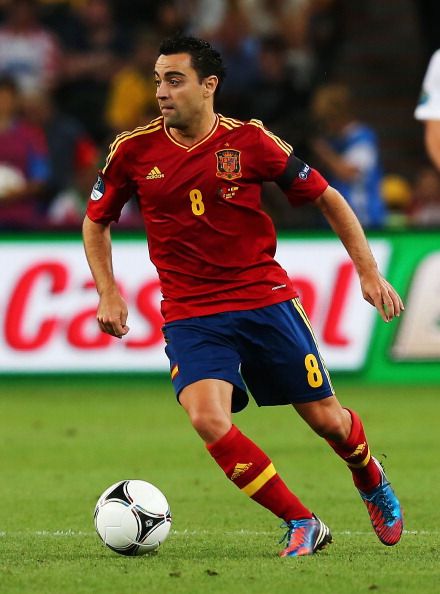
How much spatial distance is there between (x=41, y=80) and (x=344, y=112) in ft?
14.2

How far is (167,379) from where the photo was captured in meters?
14.0

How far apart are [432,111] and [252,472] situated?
1.80 metres

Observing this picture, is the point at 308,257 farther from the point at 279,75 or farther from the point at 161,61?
the point at 161,61

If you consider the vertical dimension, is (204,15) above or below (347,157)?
above

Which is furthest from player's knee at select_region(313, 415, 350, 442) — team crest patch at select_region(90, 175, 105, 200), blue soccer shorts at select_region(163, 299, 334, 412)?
team crest patch at select_region(90, 175, 105, 200)

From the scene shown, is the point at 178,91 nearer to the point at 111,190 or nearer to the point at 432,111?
the point at 111,190

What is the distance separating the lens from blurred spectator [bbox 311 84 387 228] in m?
14.5

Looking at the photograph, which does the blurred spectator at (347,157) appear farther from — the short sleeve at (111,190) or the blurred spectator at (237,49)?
the short sleeve at (111,190)

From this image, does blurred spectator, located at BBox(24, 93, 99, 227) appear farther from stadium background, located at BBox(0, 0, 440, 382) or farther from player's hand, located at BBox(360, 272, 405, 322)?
player's hand, located at BBox(360, 272, 405, 322)

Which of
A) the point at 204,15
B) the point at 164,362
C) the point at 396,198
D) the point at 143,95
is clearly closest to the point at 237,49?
the point at 204,15

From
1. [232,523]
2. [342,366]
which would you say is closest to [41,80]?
[342,366]

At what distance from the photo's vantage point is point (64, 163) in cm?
1553

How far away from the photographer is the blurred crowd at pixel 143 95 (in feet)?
48.4

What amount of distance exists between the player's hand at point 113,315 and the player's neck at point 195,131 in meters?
0.77
